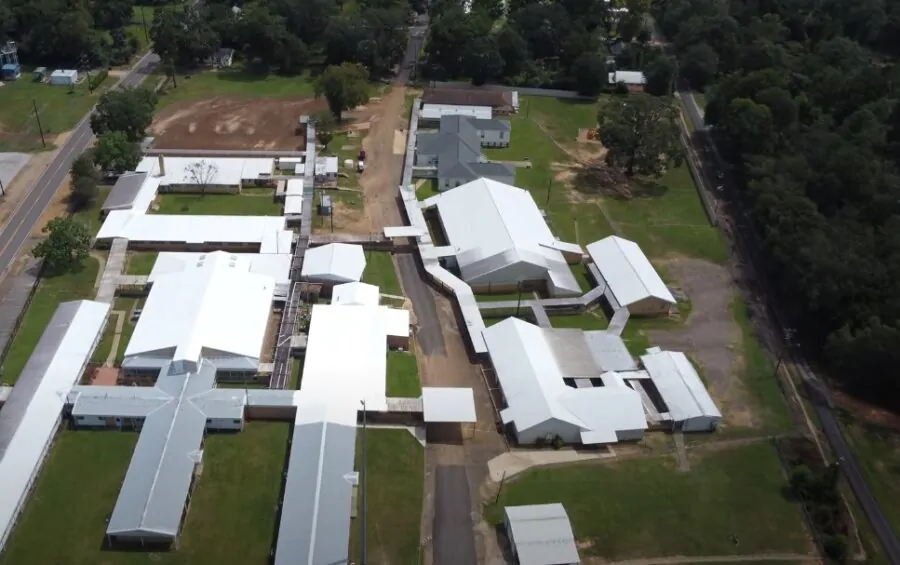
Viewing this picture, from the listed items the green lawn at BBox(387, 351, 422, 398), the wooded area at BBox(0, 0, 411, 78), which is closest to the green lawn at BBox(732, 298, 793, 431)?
the green lawn at BBox(387, 351, 422, 398)

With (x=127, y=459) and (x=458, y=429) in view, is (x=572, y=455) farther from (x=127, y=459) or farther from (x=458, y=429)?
(x=127, y=459)

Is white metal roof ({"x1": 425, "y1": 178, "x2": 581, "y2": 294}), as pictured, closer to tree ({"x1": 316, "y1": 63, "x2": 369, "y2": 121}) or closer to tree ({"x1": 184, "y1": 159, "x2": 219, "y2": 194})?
tree ({"x1": 316, "y1": 63, "x2": 369, "y2": 121})

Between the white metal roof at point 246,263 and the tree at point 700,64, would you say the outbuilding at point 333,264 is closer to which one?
the white metal roof at point 246,263

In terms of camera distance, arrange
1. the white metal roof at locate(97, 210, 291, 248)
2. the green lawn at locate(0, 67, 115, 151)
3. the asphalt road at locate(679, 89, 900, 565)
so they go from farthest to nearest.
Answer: the green lawn at locate(0, 67, 115, 151), the white metal roof at locate(97, 210, 291, 248), the asphalt road at locate(679, 89, 900, 565)

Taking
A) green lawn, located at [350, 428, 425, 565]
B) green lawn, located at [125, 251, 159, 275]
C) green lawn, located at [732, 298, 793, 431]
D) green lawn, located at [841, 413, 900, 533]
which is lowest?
green lawn, located at [125, 251, 159, 275]

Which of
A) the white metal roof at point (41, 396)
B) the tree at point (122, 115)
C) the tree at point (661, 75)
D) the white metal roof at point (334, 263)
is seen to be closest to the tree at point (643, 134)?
the tree at point (661, 75)
